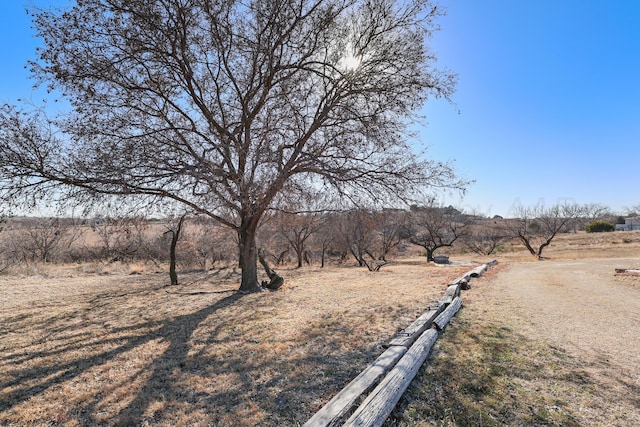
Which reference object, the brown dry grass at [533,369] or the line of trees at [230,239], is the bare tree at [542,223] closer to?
the line of trees at [230,239]

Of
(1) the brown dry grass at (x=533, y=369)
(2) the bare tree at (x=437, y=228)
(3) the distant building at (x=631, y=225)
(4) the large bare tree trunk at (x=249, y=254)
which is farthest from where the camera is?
(3) the distant building at (x=631, y=225)

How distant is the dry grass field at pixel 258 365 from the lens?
2990 mm

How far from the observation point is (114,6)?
243 inches

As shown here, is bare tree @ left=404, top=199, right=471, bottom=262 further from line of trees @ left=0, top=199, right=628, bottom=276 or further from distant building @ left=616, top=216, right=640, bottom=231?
distant building @ left=616, top=216, right=640, bottom=231

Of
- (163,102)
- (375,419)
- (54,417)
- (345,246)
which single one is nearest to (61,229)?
(163,102)

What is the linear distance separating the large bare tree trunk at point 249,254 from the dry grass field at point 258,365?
185cm

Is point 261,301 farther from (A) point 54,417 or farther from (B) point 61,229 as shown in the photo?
(A) point 54,417

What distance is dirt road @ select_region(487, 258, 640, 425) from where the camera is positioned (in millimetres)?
3143

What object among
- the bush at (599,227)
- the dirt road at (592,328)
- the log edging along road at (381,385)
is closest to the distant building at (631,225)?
the bush at (599,227)

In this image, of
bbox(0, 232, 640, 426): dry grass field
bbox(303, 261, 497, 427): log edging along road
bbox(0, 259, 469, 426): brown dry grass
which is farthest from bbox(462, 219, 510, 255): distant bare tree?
bbox(303, 261, 497, 427): log edging along road

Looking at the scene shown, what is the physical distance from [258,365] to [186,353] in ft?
3.96

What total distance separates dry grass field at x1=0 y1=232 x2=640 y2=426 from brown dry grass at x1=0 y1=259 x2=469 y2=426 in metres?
0.02

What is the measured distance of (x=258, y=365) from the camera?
4.06 metres

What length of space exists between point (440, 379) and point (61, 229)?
801cm
